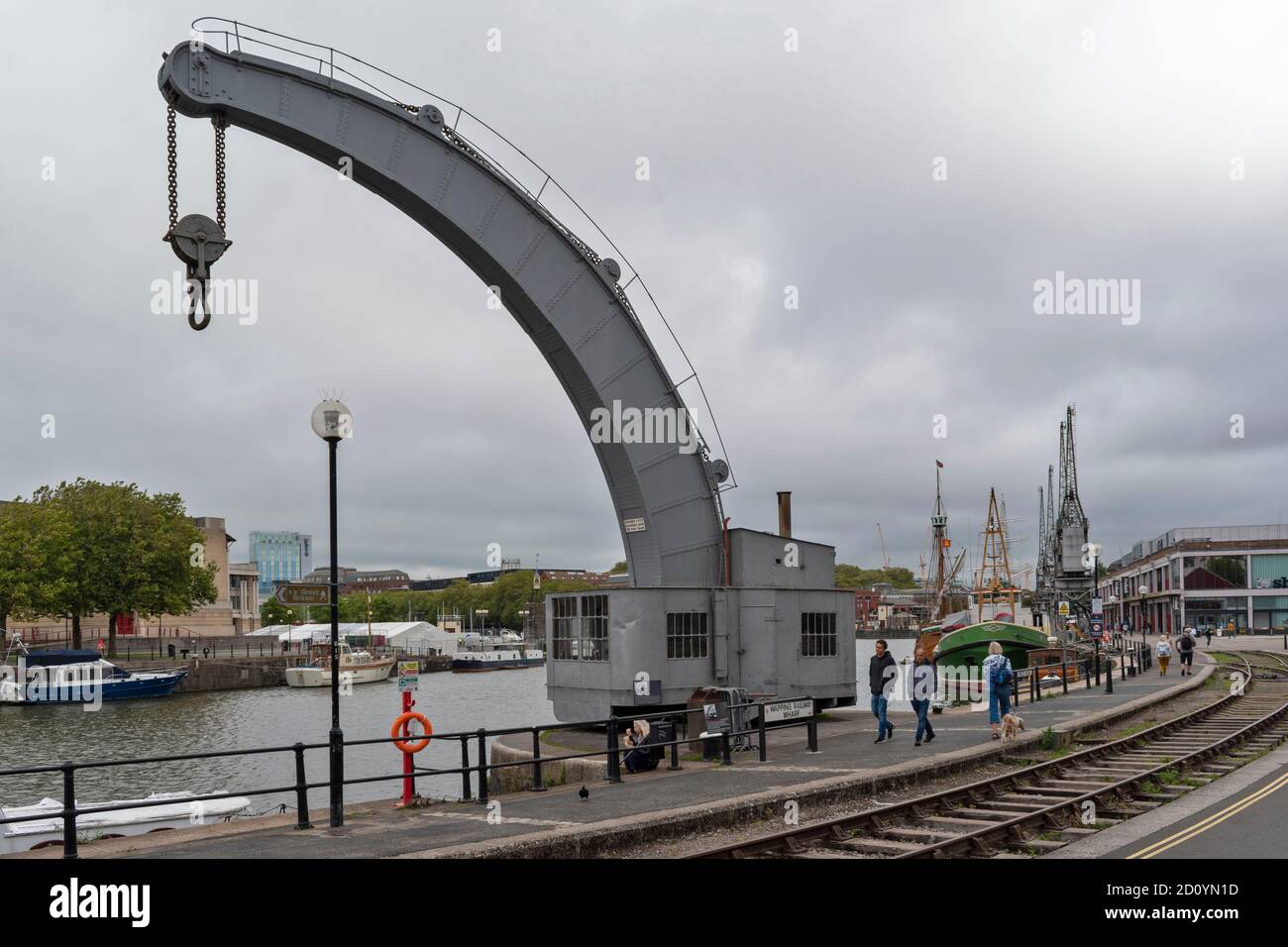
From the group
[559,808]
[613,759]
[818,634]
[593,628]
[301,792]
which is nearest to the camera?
[301,792]

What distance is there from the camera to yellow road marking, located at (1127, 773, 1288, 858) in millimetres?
10789

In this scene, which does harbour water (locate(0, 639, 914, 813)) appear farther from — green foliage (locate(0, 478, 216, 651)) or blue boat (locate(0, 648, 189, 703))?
green foliage (locate(0, 478, 216, 651))

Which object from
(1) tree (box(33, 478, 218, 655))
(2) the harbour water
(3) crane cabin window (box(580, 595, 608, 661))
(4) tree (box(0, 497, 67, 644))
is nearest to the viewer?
(3) crane cabin window (box(580, 595, 608, 661))

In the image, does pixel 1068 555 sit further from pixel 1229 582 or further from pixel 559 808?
pixel 559 808

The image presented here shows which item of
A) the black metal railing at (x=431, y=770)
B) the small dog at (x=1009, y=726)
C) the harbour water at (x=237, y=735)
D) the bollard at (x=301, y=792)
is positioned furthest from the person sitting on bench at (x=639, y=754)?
the harbour water at (x=237, y=735)

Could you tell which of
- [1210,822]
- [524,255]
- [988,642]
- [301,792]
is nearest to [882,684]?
[1210,822]

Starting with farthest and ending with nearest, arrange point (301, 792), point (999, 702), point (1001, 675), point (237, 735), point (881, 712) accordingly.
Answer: point (237, 735) → point (881, 712) → point (999, 702) → point (1001, 675) → point (301, 792)

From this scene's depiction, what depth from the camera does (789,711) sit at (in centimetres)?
1955

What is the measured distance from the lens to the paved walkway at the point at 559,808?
11.2m

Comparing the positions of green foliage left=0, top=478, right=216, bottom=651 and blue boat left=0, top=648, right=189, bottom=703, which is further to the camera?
green foliage left=0, top=478, right=216, bottom=651

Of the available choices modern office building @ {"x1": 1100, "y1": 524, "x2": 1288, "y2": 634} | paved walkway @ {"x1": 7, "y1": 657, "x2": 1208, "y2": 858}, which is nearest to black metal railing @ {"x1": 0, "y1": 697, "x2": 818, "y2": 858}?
paved walkway @ {"x1": 7, "y1": 657, "x2": 1208, "y2": 858}

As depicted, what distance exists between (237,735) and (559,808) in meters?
38.5

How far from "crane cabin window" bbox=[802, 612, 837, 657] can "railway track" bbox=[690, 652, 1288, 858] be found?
6.32 metres
